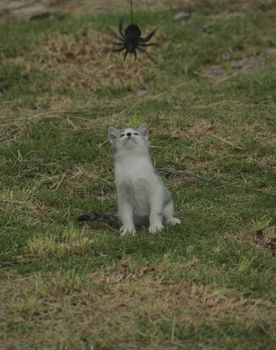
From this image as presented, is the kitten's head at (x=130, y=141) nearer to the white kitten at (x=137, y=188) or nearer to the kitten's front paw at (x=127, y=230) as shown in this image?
the white kitten at (x=137, y=188)

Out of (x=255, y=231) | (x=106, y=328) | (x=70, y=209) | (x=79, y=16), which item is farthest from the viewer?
(x=79, y=16)

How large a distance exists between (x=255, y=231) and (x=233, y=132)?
122 inches

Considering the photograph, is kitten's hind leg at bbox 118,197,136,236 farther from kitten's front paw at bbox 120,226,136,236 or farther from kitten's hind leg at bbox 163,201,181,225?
kitten's hind leg at bbox 163,201,181,225

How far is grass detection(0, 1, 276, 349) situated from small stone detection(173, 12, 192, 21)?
0.20m

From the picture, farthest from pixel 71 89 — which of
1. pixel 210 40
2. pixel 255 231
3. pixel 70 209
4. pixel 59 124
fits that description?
pixel 255 231

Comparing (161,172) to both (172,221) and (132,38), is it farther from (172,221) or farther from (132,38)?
(132,38)

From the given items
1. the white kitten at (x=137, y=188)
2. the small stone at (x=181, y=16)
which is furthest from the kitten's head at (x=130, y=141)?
the small stone at (x=181, y=16)

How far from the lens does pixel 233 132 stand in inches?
380

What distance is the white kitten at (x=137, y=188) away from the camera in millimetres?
6680

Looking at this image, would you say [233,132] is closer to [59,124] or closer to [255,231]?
[59,124]

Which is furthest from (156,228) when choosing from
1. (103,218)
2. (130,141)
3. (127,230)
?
(130,141)

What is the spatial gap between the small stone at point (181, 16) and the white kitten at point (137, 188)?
27.0ft

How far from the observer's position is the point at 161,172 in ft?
28.1

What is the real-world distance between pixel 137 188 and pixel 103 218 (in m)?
0.44
